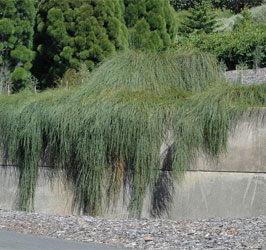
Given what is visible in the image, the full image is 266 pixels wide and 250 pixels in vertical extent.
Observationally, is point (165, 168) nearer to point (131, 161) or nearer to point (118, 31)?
point (131, 161)

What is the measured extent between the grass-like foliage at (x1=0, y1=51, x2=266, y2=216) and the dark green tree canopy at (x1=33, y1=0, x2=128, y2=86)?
19.3 ft

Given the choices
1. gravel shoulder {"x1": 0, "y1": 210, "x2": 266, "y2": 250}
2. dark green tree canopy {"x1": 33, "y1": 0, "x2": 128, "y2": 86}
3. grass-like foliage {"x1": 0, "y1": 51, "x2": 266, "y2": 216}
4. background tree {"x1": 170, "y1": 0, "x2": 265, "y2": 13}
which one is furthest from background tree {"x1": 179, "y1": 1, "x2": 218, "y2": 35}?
gravel shoulder {"x1": 0, "y1": 210, "x2": 266, "y2": 250}

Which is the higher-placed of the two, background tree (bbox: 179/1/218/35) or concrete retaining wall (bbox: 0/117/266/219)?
background tree (bbox: 179/1/218/35)

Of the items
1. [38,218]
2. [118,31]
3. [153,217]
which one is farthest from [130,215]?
[118,31]

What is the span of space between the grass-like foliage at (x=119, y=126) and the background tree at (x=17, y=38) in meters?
6.12

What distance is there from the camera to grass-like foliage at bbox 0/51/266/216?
7328 mm

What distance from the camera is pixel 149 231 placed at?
20.9 ft

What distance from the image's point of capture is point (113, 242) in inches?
237

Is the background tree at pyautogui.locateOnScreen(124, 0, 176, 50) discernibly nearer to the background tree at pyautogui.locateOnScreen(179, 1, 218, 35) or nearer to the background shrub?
the background shrub

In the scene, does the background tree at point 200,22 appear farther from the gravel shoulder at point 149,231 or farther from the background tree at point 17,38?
the gravel shoulder at point 149,231

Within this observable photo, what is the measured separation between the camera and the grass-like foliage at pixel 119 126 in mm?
7328

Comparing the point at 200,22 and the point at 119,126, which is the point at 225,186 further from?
the point at 200,22

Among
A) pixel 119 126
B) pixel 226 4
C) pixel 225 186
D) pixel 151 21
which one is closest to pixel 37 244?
pixel 119 126

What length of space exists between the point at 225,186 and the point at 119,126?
5.58ft
